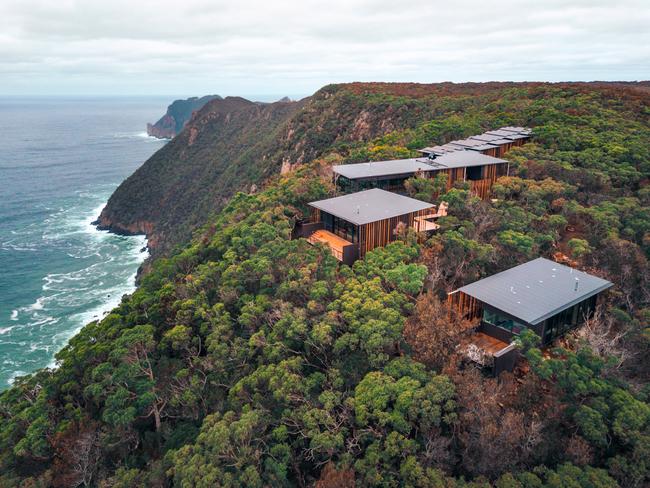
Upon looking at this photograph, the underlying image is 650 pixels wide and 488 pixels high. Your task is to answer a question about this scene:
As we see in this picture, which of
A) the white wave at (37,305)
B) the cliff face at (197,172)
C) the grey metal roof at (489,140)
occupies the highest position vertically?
the grey metal roof at (489,140)

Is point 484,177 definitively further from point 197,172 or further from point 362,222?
point 197,172

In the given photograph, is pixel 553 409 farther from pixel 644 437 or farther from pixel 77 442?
pixel 77 442

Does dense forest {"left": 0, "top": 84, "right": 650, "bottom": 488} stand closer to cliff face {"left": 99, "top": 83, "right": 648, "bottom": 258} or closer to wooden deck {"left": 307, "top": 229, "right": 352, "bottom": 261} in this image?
wooden deck {"left": 307, "top": 229, "right": 352, "bottom": 261}

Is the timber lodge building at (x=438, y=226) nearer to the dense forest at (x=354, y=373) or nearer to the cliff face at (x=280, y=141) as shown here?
the dense forest at (x=354, y=373)

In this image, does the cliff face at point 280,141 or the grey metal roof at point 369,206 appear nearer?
the grey metal roof at point 369,206

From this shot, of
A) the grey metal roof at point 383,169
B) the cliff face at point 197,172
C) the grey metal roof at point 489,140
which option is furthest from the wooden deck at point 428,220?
the cliff face at point 197,172

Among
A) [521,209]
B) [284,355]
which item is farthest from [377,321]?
[521,209]

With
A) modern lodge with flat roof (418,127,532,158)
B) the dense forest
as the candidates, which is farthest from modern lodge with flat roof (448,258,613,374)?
modern lodge with flat roof (418,127,532,158)
